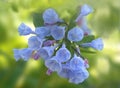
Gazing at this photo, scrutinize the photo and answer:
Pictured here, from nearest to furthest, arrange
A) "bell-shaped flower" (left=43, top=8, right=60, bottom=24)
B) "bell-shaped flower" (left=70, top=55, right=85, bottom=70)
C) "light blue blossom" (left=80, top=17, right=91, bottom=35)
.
Answer: "bell-shaped flower" (left=70, top=55, right=85, bottom=70) → "bell-shaped flower" (left=43, top=8, right=60, bottom=24) → "light blue blossom" (left=80, top=17, right=91, bottom=35)

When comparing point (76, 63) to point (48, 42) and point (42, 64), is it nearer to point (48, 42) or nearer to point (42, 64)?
point (48, 42)

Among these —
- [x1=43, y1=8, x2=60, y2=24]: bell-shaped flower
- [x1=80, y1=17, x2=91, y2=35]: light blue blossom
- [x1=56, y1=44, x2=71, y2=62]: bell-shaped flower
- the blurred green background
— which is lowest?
the blurred green background

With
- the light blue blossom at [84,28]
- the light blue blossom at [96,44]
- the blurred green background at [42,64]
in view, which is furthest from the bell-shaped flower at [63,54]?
the blurred green background at [42,64]

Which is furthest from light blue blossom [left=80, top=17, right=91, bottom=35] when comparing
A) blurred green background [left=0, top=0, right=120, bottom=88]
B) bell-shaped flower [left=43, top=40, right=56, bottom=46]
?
bell-shaped flower [left=43, top=40, right=56, bottom=46]

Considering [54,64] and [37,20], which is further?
[37,20]

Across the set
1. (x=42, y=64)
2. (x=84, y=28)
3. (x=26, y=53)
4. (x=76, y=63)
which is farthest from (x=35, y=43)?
(x=42, y=64)

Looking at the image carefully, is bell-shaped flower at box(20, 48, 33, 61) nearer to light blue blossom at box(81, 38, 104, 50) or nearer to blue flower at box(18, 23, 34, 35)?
blue flower at box(18, 23, 34, 35)
